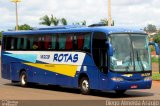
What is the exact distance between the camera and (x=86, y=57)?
22.5m

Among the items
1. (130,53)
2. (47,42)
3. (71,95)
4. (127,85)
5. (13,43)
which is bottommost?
(71,95)

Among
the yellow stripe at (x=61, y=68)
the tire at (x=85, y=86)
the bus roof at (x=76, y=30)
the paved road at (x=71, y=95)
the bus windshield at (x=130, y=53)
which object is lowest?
the paved road at (x=71, y=95)

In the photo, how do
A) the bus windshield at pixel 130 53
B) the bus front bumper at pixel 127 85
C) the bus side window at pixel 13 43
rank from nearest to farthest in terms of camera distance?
the bus front bumper at pixel 127 85, the bus windshield at pixel 130 53, the bus side window at pixel 13 43

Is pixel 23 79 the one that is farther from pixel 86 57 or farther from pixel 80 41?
pixel 86 57

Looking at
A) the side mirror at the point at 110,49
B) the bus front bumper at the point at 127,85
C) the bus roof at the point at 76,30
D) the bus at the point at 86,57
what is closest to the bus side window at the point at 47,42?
the bus at the point at 86,57

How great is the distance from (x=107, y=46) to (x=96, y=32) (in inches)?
44.7

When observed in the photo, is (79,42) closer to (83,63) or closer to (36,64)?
(83,63)

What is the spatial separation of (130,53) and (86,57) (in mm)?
2076

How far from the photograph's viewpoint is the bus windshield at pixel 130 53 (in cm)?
2094

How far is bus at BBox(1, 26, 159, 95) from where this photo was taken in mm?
21000

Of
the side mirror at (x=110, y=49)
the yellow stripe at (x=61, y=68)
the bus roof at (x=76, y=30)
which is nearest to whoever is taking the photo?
the side mirror at (x=110, y=49)

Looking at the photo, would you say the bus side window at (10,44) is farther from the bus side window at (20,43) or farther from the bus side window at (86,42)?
the bus side window at (86,42)

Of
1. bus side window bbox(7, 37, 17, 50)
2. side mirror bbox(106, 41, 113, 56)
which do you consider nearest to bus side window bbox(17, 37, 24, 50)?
bus side window bbox(7, 37, 17, 50)

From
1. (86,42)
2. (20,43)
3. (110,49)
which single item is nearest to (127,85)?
(110,49)
